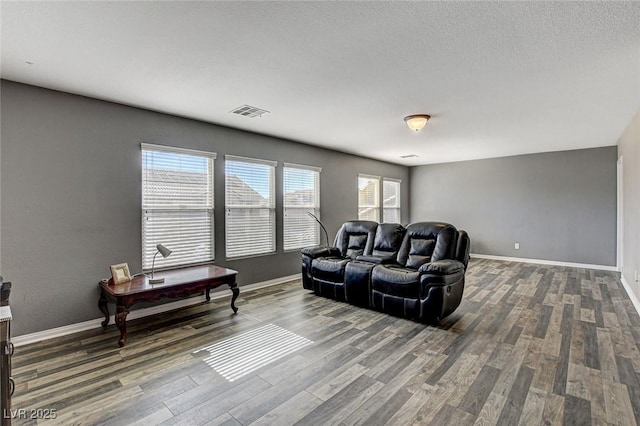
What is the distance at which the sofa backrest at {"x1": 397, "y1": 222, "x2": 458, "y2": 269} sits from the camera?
399 cm

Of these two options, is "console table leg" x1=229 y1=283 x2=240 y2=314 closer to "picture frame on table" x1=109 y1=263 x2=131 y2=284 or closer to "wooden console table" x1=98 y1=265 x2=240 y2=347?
"wooden console table" x1=98 y1=265 x2=240 y2=347

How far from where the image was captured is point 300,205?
5742 millimetres

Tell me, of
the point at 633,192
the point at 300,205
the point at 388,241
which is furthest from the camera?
the point at 300,205

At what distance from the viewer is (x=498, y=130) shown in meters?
4.88

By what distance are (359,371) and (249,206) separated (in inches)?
122

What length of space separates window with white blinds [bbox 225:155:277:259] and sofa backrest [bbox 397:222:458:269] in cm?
218

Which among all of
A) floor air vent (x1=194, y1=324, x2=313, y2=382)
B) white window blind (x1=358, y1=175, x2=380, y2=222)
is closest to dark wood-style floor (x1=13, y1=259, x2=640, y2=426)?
floor air vent (x1=194, y1=324, x2=313, y2=382)

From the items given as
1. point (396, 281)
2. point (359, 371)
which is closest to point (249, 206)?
point (396, 281)

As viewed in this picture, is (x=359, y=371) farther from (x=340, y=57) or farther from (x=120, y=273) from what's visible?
(x=120, y=273)

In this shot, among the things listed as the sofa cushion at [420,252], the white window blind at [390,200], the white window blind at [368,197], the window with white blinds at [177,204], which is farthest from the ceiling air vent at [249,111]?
the white window blind at [390,200]

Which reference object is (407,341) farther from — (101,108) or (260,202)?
(101,108)

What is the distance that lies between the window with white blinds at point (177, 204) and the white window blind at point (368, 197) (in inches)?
149

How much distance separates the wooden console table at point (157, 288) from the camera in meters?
2.96

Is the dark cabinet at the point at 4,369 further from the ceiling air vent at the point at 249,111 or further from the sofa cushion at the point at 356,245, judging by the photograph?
the sofa cushion at the point at 356,245
